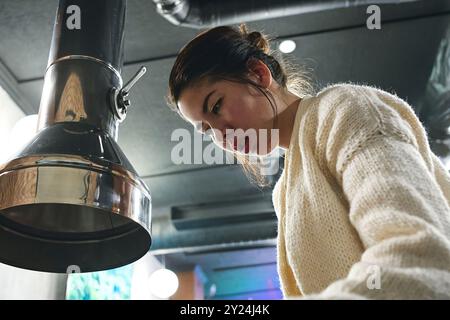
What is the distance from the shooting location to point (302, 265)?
76cm

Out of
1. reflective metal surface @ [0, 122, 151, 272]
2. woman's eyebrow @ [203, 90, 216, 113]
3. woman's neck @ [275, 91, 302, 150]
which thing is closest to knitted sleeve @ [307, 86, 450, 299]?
woman's neck @ [275, 91, 302, 150]

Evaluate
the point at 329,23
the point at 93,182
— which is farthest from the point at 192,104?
the point at 329,23

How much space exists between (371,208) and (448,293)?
14 cm

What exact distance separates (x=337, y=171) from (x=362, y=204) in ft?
0.40

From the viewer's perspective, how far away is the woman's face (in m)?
1.01

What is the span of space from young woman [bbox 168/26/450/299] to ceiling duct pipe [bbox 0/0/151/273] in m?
0.26

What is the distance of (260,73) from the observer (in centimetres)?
104

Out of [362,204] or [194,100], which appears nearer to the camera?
[362,204]

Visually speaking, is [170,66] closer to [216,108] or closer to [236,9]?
[236,9]

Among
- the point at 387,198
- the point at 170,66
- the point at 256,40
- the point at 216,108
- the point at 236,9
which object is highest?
the point at 170,66

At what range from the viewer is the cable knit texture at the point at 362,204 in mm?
512

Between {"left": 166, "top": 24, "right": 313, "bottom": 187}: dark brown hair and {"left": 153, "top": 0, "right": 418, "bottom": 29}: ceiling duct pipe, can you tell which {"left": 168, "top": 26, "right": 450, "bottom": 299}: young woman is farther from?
{"left": 153, "top": 0, "right": 418, "bottom": 29}: ceiling duct pipe

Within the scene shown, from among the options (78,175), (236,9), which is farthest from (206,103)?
(236,9)

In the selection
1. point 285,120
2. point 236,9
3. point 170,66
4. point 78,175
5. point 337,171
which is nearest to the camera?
point 337,171
